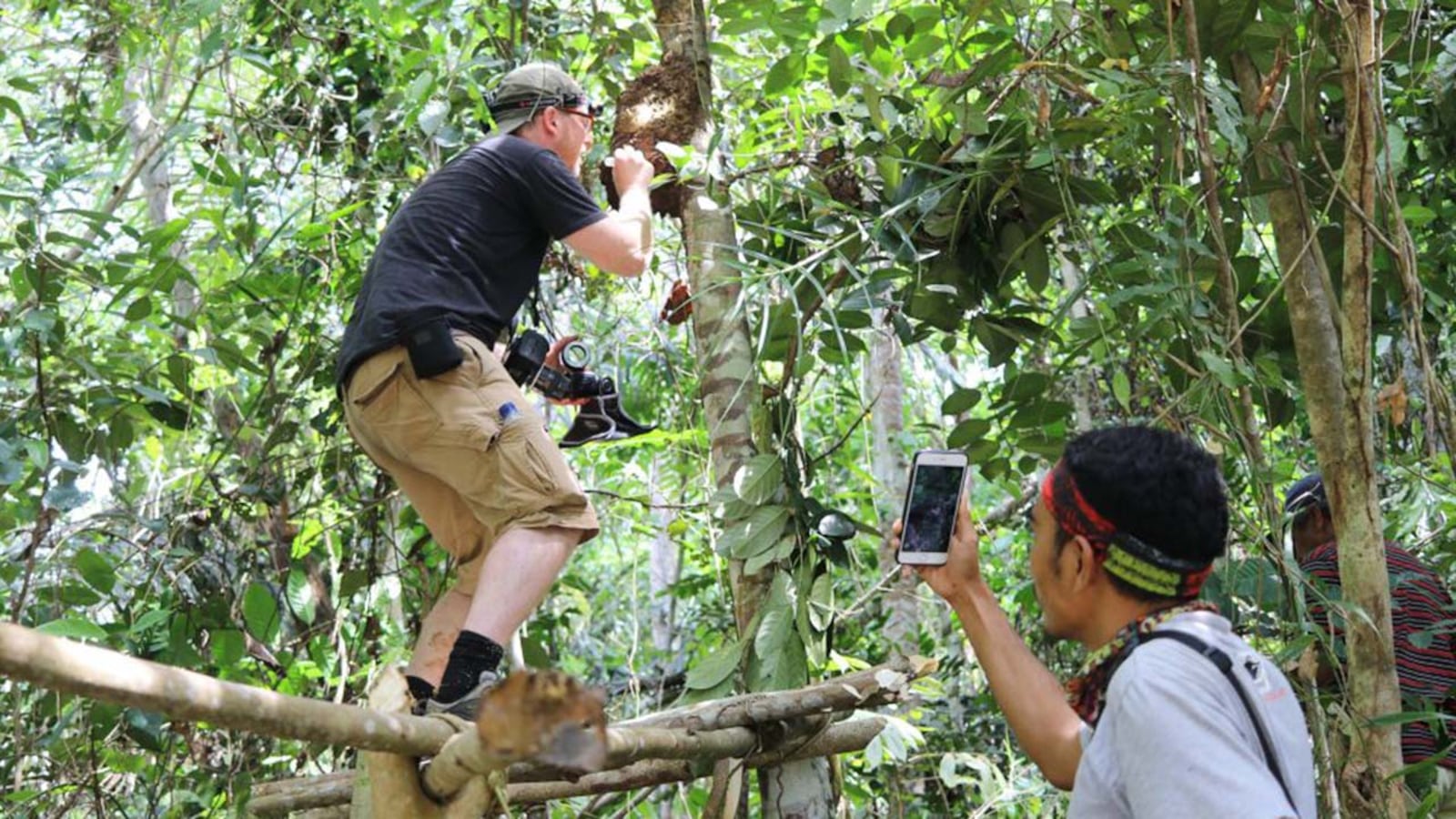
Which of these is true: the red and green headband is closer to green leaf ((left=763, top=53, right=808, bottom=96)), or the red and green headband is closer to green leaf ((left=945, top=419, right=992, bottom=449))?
green leaf ((left=945, top=419, right=992, bottom=449))

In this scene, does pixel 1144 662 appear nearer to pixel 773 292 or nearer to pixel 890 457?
pixel 773 292

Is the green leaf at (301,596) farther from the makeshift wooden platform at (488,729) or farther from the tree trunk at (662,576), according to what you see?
the tree trunk at (662,576)

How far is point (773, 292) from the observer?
385cm

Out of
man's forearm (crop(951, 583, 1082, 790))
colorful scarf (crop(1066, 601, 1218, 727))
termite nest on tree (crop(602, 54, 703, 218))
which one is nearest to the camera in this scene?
colorful scarf (crop(1066, 601, 1218, 727))

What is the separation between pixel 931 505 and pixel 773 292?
172 centimetres

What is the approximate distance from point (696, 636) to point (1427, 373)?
4.41 meters

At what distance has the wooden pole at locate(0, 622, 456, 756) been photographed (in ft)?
3.94

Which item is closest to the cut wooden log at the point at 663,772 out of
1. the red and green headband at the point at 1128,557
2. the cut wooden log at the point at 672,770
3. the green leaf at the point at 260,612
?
the cut wooden log at the point at 672,770

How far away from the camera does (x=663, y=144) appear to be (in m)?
3.38

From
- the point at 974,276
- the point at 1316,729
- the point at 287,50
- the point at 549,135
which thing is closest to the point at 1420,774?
the point at 1316,729

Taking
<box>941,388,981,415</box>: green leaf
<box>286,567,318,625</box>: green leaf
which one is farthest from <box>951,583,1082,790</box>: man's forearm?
<box>286,567,318,625</box>: green leaf

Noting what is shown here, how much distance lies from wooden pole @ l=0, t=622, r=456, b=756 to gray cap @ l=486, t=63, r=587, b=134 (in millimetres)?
1906

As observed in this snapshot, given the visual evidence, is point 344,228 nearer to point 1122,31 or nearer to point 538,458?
point 538,458

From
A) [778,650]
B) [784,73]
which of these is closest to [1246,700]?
[778,650]
